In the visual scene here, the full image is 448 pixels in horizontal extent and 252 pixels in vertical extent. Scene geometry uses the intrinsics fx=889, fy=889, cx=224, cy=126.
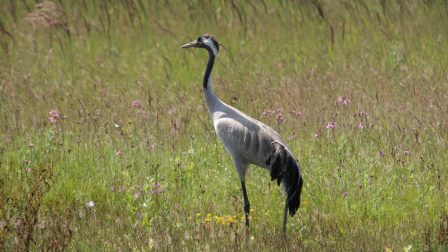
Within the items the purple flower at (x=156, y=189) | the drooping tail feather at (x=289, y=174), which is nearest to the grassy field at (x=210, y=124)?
the purple flower at (x=156, y=189)

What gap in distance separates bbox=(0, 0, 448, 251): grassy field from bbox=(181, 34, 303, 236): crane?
0.25 m

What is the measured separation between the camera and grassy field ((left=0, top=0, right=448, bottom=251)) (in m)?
5.96

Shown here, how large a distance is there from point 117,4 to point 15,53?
1.91 metres

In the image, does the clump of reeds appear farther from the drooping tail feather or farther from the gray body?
the drooping tail feather

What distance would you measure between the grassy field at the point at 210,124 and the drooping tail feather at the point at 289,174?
0.22 m

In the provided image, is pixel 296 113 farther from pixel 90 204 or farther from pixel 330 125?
pixel 90 204

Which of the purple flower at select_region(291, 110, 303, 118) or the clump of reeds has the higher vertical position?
the purple flower at select_region(291, 110, 303, 118)

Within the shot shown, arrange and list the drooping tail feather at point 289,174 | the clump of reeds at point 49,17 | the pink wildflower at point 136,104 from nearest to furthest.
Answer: the drooping tail feather at point 289,174
the pink wildflower at point 136,104
the clump of reeds at point 49,17

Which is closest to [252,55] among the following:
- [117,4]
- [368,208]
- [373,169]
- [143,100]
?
[143,100]

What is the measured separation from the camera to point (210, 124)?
8336 mm

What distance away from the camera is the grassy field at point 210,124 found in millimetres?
5961

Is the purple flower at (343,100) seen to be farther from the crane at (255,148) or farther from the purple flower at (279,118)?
the crane at (255,148)

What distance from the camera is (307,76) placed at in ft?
31.2

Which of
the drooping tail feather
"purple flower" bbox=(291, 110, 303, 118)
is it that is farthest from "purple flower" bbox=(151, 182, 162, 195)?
"purple flower" bbox=(291, 110, 303, 118)
